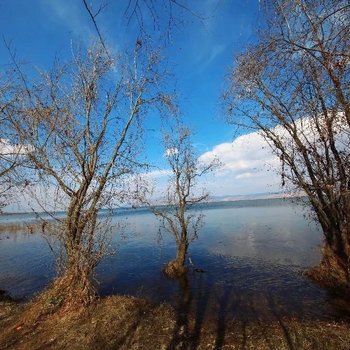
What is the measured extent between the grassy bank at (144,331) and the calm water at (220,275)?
7.23 ft

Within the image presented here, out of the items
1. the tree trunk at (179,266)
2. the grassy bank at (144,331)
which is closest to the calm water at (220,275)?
the tree trunk at (179,266)

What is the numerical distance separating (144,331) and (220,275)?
36.8 ft

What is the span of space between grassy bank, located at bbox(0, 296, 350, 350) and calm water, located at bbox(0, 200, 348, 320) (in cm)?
220

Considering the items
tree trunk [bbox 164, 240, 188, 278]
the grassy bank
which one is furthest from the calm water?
the grassy bank

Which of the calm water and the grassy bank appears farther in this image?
the calm water

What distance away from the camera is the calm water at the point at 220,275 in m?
13.2

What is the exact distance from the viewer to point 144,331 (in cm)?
907

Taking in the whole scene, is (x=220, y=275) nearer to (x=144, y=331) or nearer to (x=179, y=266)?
(x=179, y=266)

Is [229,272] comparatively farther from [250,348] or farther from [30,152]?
[30,152]

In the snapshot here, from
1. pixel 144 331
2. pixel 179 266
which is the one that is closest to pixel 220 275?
pixel 179 266

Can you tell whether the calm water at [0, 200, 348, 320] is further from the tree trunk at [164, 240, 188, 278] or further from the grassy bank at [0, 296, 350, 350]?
the grassy bank at [0, 296, 350, 350]

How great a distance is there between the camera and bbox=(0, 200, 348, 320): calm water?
13197 mm

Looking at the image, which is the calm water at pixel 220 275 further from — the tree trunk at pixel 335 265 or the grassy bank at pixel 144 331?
the grassy bank at pixel 144 331

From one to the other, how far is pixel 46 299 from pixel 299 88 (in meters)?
9.99
